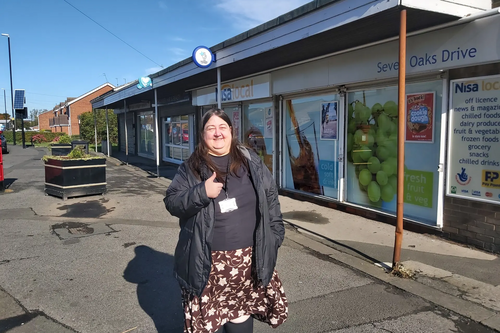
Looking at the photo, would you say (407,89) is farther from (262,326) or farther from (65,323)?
(65,323)

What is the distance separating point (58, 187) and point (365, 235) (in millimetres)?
6817

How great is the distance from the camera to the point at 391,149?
6.32m

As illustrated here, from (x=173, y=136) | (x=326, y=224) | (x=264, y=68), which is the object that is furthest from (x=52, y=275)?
(x=173, y=136)

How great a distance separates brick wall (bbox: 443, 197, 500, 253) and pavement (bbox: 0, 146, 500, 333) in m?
0.14

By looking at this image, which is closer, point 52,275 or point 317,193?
point 52,275

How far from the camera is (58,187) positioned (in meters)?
8.73

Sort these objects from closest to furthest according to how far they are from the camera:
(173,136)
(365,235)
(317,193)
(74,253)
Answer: (74,253) < (365,235) < (317,193) < (173,136)

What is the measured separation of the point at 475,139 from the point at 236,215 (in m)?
4.08

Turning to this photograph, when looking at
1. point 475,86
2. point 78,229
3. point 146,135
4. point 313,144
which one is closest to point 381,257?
point 475,86

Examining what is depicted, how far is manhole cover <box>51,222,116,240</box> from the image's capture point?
590 cm

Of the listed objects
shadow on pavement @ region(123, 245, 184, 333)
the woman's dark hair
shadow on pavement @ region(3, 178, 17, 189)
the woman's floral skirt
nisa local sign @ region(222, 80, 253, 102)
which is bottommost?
shadow on pavement @ region(123, 245, 184, 333)

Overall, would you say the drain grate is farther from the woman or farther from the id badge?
the id badge

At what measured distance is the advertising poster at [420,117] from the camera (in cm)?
556

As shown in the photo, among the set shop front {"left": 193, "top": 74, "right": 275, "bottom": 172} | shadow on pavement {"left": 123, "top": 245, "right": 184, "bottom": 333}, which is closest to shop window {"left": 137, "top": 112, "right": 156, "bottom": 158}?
shop front {"left": 193, "top": 74, "right": 275, "bottom": 172}
